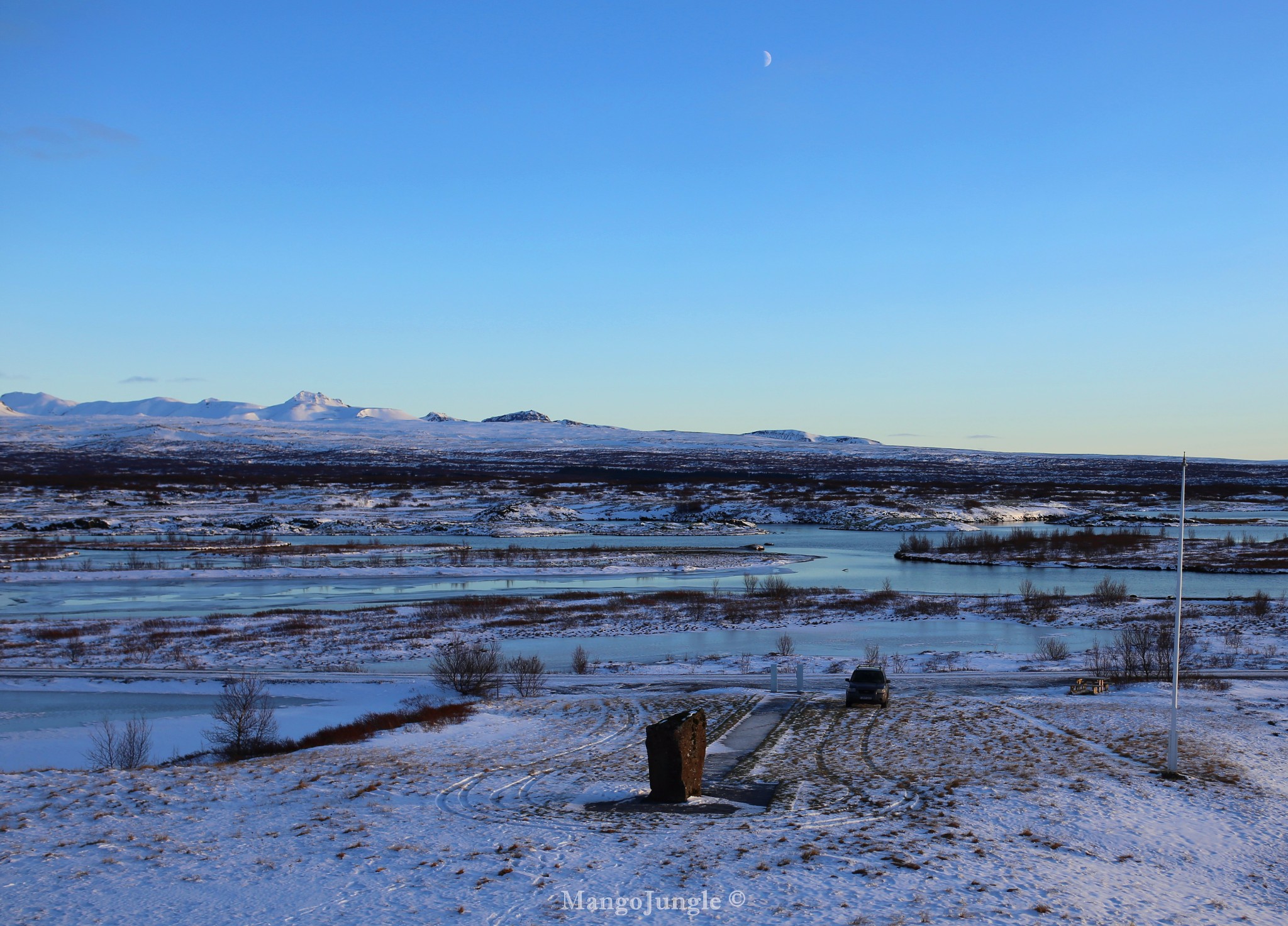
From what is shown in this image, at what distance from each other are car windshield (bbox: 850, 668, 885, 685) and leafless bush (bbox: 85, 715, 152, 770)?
649 inches

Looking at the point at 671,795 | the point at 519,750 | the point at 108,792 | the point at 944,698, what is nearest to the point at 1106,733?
the point at 944,698

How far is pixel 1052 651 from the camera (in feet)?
109

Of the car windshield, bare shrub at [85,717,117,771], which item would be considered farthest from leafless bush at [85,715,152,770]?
the car windshield

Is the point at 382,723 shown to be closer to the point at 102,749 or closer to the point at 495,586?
the point at 102,749

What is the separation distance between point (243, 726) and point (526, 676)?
30.2ft

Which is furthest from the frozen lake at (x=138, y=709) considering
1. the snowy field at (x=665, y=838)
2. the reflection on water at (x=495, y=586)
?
the reflection on water at (x=495, y=586)

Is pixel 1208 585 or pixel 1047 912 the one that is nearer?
pixel 1047 912

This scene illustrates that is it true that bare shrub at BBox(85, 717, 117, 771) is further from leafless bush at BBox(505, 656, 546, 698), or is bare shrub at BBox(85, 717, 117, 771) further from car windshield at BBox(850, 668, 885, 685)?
car windshield at BBox(850, 668, 885, 685)

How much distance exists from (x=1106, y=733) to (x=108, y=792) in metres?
18.8

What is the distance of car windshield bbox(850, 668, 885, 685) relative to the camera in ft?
79.7

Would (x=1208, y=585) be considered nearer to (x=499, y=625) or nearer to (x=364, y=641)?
(x=499, y=625)

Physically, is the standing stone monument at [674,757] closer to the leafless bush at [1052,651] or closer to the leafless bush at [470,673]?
the leafless bush at [470,673]

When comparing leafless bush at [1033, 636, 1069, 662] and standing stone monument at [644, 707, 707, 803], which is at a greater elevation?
standing stone monument at [644, 707, 707, 803]

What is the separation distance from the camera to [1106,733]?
20312 millimetres
